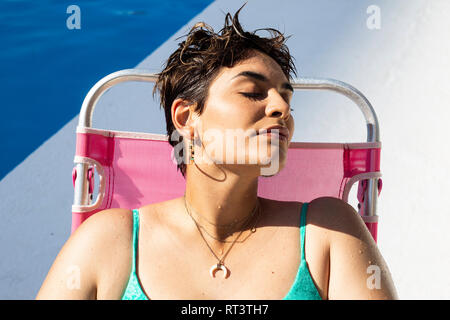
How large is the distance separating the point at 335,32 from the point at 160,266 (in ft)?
9.53

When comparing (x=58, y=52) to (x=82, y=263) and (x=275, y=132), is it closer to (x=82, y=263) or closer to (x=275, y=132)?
(x=82, y=263)

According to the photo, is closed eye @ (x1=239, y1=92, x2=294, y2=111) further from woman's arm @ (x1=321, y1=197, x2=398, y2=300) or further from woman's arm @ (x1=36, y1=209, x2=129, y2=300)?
woman's arm @ (x1=36, y1=209, x2=129, y2=300)

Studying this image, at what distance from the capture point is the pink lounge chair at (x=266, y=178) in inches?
65.9

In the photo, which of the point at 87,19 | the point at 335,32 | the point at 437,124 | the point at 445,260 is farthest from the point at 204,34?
the point at 87,19

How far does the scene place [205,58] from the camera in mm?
1291

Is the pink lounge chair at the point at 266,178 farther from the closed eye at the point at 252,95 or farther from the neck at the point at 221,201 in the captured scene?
the closed eye at the point at 252,95

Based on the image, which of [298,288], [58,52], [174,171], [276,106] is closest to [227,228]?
[298,288]

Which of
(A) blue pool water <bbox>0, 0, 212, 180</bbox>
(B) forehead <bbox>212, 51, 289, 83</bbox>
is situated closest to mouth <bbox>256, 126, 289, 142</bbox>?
(B) forehead <bbox>212, 51, 289, 83</bbox>

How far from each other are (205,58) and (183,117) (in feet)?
0.51

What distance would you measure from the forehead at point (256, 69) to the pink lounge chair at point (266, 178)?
425 mm

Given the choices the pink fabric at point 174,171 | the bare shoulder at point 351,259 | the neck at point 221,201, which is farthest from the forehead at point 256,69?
the pink fabric at point 174,171

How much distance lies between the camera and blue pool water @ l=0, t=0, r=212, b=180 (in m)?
3.69

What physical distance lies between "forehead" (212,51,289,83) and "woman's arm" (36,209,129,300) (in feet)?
1.42
